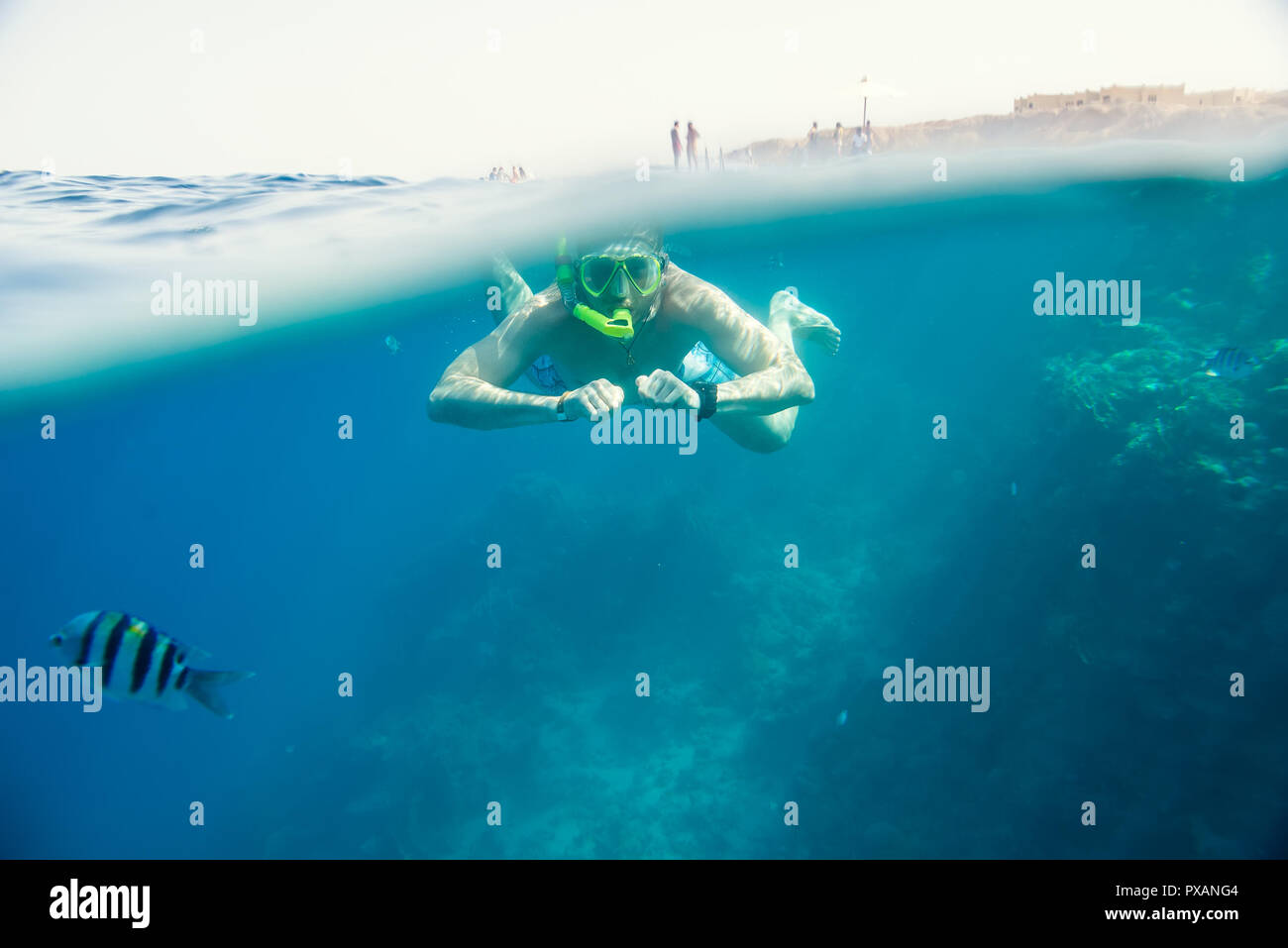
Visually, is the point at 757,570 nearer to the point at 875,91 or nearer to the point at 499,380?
the point at 875,91

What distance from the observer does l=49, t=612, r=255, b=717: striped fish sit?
172 inches

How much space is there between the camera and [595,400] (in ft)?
10.6

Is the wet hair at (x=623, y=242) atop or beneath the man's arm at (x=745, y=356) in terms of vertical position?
atop

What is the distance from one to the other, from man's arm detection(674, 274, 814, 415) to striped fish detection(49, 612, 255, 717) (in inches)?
165

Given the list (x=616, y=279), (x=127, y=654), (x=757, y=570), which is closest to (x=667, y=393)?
(x=616, y=279)

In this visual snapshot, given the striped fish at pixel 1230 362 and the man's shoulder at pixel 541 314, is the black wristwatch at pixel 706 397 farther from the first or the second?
the striped fish at pixel 1230 362

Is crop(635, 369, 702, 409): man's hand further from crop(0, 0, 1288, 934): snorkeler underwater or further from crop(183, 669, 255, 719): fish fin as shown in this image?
crop(183, 669, 255, 719): fish fin

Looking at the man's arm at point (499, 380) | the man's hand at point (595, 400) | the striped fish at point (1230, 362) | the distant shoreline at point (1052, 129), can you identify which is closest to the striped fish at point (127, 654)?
the man's arm at point (499, 380)

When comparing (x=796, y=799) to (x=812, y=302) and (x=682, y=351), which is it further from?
(x=812, y=302)

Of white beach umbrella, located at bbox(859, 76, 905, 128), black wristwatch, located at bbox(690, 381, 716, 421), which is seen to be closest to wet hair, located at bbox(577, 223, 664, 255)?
black wristwatch, located at bbox(690, 381, 716, 421)

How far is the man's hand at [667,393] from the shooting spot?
3143mm

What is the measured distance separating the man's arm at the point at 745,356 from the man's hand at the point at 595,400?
2.27 ft
